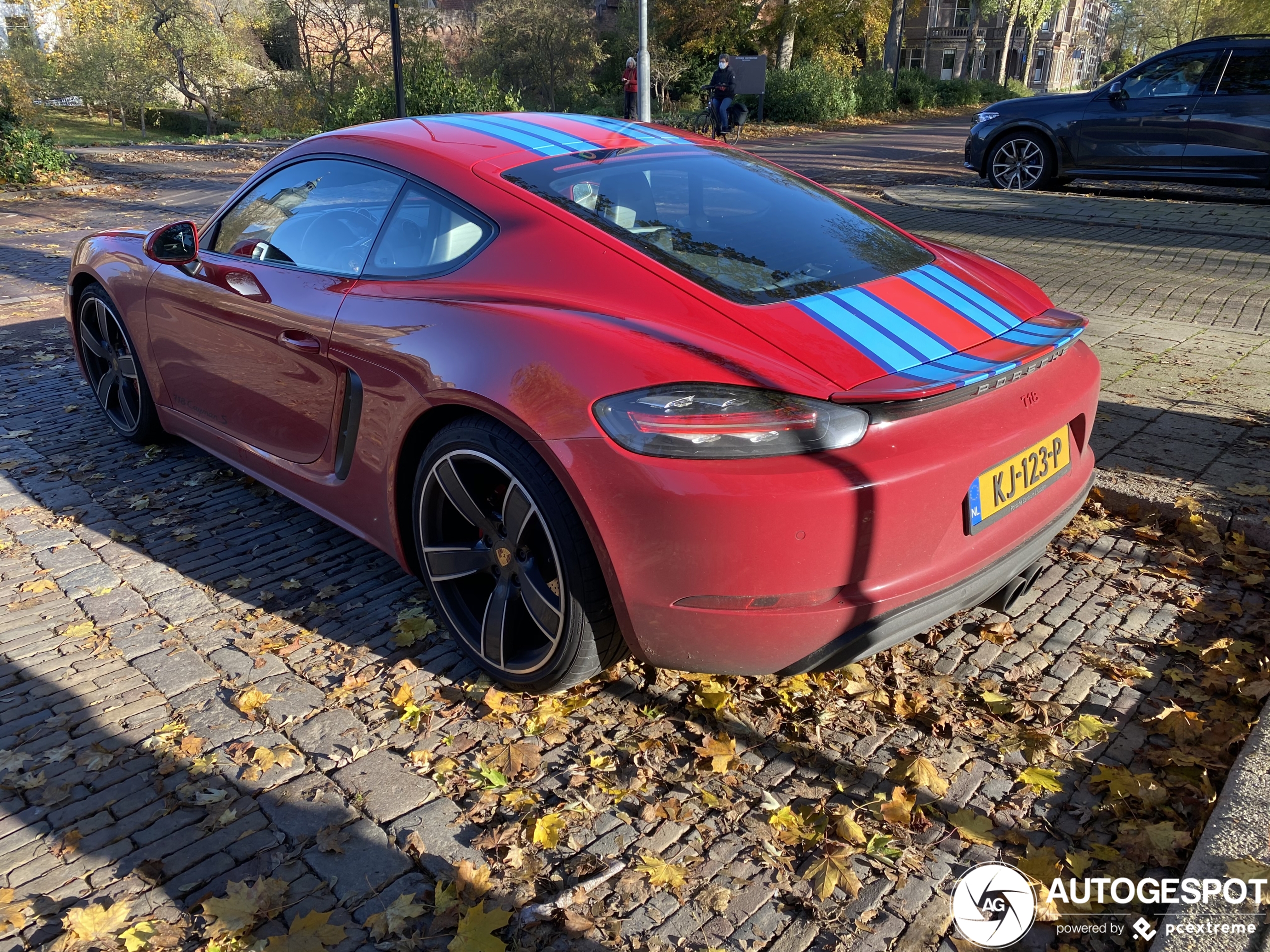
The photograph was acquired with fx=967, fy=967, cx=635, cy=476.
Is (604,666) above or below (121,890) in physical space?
above

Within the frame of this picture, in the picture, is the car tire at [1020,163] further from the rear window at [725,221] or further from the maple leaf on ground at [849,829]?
the maple leaf on ground at [849,829]

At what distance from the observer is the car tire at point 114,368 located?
449 centimetres

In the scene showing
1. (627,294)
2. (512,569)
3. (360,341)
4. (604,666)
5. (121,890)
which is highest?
(627,294)

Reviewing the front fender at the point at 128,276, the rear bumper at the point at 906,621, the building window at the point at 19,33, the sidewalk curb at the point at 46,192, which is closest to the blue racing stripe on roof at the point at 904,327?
the rear bumper at the point at 906,621

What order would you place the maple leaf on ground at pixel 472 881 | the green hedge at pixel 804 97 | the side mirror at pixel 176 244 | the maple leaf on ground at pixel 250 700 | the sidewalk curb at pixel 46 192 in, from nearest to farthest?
the maple leaf on ground at pixel 472 881
the maple leaf on ground at pixel 250 700
the side mirror at pixel 176 244
the sidewalk curb at pixel 46 192
the green hedge at pixel 804 97

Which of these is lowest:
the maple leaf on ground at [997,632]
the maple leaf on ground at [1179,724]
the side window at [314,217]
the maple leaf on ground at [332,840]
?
the maple leaf on ground at [332,840]

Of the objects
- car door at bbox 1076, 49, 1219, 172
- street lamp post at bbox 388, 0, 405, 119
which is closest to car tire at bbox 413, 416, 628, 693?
street lamp post at bbox 388, 0, 405, 119

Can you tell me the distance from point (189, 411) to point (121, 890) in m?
2.36

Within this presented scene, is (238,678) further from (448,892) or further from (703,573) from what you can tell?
(703,573)

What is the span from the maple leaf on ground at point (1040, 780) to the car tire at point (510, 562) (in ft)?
3.62

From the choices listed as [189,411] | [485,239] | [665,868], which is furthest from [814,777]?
[189,411]

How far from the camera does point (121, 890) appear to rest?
2.18 m

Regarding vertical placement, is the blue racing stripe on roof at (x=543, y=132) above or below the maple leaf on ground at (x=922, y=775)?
above

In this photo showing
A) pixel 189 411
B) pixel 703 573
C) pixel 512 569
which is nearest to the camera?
pixel 703 573
